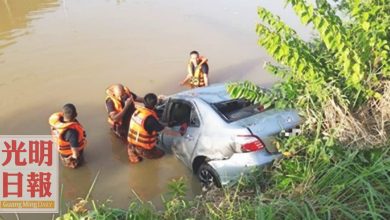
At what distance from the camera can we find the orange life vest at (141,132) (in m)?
6.60

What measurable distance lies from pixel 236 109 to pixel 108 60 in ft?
20.0

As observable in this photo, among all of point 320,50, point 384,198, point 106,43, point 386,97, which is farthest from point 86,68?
point 384,198

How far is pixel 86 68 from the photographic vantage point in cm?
1073

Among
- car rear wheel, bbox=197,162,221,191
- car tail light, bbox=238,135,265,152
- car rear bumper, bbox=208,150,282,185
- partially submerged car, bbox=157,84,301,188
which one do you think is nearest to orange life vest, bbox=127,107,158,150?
partially submerged car, bbox=157,84,301,188

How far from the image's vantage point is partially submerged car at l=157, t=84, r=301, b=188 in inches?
207

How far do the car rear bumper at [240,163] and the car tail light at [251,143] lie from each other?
0.17ft

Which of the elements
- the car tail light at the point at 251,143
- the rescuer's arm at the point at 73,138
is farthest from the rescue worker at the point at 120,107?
the car tail light at the point at 251,143

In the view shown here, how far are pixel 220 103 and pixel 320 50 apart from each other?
4.77 feet

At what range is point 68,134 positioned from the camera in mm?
6535

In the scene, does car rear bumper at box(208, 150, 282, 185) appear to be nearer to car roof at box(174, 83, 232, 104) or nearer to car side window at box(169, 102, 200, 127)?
car side window at box(169, 102, 200, 127)

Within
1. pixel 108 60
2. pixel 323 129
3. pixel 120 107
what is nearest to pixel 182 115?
pixel 120 107

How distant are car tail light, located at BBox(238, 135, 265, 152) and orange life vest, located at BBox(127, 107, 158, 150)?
181 centimetres

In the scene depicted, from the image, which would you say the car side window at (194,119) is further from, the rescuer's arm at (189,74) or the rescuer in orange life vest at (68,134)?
the rescuer's arm at (189,74)

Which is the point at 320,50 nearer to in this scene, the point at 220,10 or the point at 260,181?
the point at 260,181
